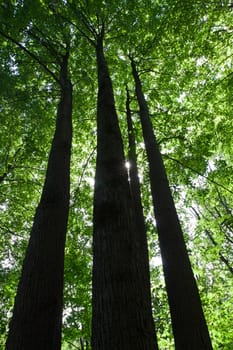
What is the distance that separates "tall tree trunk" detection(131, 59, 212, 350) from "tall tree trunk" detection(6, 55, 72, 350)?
1.91 meters

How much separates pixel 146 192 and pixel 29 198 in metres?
5.86

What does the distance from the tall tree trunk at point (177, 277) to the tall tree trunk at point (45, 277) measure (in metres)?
1.91

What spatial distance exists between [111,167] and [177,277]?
95.6 inches

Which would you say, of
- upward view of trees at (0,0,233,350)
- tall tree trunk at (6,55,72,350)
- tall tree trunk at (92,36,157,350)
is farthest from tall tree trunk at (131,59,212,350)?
tall tree trunk at (92,36,157,350)

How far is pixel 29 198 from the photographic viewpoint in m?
12.6

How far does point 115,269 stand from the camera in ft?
7.74

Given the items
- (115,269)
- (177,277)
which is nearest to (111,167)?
(115,269)

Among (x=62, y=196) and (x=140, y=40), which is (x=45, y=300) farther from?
(x=140, y=40)

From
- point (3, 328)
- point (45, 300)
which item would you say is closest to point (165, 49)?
point (45, 300)

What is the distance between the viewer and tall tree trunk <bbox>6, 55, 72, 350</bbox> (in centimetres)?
289

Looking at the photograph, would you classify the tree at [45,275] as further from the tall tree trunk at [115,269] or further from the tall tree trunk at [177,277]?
the tall tree trunk at [177,277]

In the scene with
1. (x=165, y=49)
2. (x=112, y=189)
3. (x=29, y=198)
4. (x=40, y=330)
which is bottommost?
(x=40, y=330)

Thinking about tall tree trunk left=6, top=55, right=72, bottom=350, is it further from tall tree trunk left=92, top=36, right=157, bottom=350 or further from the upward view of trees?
tall tree trunk left=92, top=36, right=157, bottom=350

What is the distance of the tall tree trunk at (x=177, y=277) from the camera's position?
12.6ft
